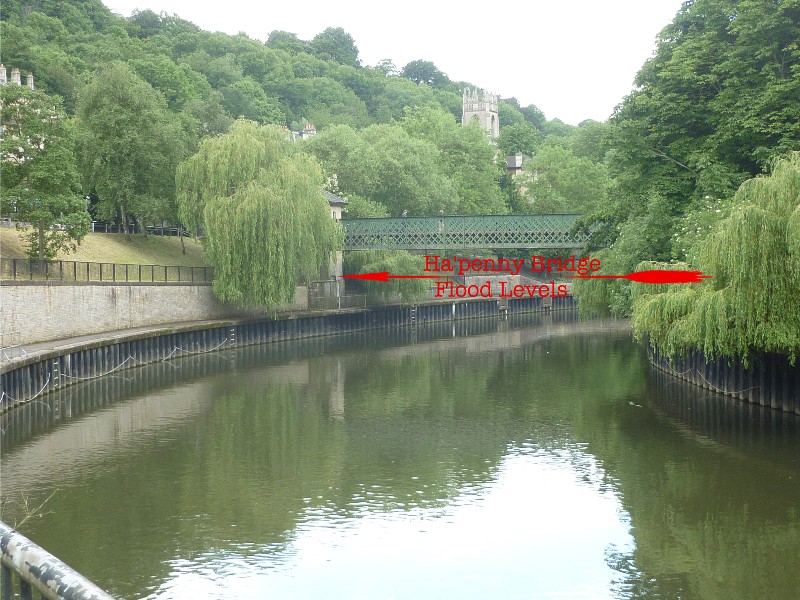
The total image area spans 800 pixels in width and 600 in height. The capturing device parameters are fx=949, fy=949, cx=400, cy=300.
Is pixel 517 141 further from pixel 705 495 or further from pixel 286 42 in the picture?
pixel 705 495

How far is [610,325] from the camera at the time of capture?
70000 millimetres

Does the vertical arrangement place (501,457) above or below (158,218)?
below

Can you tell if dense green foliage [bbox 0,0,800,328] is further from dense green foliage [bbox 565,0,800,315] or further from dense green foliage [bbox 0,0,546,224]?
dense green foliage [bbox 0,0,546,224]

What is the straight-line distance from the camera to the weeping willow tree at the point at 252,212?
4878 centimetres

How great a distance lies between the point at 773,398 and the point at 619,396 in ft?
23.2

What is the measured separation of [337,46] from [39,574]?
183563mm

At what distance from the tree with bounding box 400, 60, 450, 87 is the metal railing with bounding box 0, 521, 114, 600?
19775 cm

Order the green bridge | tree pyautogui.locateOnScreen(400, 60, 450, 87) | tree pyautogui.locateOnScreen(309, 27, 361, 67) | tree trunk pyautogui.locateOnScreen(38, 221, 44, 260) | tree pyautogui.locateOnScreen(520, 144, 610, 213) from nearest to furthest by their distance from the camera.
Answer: tree trunk pyautogui.locateOnScreen(38, 221, 44, 260), the green bridge, tree pyautogui.locateOnScreen(520, 144, 610, 213), tree pyautogui.locateOnScreen(309, 27, 361, 67), tree pyautogui.locateOnScreen(400, 60, 450, 87)

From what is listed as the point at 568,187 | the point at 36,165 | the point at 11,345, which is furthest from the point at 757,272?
the point at 568,187

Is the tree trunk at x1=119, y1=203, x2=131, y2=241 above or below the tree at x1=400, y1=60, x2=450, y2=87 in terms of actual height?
below

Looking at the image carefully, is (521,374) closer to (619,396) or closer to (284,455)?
(619,396)

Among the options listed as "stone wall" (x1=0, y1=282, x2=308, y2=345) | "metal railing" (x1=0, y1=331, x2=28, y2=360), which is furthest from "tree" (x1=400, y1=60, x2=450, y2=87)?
"metal railing" (x1=0, y1=331, x2=28, y2=360)

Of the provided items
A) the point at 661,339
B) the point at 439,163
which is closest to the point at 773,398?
the point at 661,339

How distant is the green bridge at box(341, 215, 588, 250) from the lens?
57.4 m
